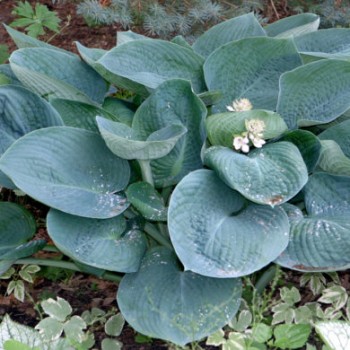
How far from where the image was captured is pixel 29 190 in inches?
64.8

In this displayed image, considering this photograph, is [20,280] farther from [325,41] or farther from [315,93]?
[325,41]

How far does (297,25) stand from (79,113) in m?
0.79

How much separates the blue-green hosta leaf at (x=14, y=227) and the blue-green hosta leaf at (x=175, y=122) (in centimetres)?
39

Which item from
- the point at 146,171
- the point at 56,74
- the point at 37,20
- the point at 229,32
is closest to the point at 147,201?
the point at 146,171

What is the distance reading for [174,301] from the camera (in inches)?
66.7

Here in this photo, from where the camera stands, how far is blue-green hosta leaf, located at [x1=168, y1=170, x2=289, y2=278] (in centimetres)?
155

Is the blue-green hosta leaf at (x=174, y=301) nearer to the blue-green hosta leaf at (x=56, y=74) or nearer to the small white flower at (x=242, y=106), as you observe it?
the small white flower at (x=242, y=106)

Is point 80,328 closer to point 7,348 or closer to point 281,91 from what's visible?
point 7,348

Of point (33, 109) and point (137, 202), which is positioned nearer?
point (137, 202)

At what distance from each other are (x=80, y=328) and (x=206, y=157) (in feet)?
1.64

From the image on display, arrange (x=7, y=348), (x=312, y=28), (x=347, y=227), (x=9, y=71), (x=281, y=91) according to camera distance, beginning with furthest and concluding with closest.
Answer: (x=312, y=28) → (x=9, y=71) → (x=281, y=91) → (x=347, y=227) → (x=7, y=348)

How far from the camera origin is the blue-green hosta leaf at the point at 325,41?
2.14 meters

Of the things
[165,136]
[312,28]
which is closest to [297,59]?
[312,28]

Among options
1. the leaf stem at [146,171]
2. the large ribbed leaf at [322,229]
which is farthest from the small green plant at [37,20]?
the large ribbed leaf at [322,229]
